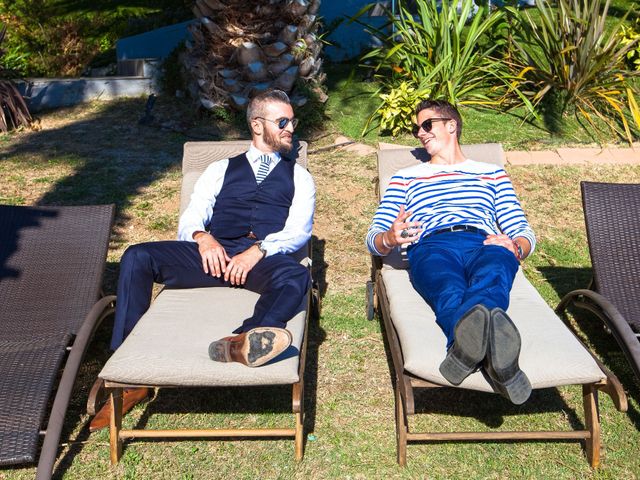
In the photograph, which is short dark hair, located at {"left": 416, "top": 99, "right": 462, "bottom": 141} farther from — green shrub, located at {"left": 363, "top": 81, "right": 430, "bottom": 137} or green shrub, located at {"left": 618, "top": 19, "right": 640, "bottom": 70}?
green shrub, located at {"left": 618, "top": 19, "right": 640, "bottom": 70}

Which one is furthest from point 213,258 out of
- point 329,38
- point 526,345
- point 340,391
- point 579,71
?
point 329,38

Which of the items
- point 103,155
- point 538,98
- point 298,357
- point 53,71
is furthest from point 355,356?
point 53,71

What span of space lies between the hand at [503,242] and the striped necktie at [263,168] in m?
1.34

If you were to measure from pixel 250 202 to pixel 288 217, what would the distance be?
9.6 inches

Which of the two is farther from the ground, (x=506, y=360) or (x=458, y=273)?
(x=506, y=360)

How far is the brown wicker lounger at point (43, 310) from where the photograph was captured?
10.7 ft

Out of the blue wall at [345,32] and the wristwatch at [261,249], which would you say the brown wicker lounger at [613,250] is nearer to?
the wristwatch at [261,249]

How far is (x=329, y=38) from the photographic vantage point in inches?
438

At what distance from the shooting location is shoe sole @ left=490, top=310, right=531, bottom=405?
3.10 m

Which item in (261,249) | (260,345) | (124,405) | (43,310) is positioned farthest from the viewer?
(261,249)

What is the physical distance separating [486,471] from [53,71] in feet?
30.7

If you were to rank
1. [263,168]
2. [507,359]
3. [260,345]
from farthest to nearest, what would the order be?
[263,168] → [260,345] → [507,359]

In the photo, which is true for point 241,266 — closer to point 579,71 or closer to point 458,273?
point 458,273

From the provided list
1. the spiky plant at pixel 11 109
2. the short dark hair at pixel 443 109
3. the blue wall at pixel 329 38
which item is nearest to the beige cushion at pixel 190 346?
the short dark hair at pixel 443 109
